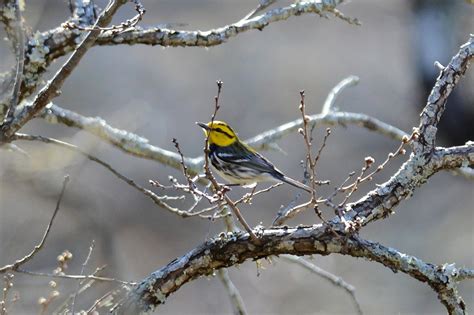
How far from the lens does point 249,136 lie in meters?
14.2

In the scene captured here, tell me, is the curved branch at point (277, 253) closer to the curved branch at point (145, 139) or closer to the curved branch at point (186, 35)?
the curved branch at point (186, 35)

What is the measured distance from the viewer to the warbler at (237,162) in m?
5.19

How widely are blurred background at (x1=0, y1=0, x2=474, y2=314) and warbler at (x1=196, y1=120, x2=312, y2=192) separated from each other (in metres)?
0.55

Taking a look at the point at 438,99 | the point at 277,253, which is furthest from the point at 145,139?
the point at 438,99

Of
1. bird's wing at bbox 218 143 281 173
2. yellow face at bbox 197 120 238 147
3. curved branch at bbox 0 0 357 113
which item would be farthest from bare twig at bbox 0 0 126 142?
yellow face at bbox 197 120 238 147

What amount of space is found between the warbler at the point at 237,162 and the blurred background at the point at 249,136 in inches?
21.5

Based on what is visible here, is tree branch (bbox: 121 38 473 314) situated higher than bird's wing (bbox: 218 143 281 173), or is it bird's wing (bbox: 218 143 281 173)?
bird's wing (bbox: 218 143 281 173)

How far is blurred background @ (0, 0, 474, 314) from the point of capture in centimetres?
952

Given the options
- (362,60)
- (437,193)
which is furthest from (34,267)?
(362,60)

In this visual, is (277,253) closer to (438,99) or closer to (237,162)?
(438,99)

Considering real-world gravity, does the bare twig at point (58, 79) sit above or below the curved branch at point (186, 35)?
below

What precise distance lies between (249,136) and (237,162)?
8.87m

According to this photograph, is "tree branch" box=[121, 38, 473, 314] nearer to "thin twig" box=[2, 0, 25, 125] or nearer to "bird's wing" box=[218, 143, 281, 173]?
"thin twig" box=[2, 0, 25, 125]

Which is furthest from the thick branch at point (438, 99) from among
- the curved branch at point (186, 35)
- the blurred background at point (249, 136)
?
the blurred background at point (249, 136)
